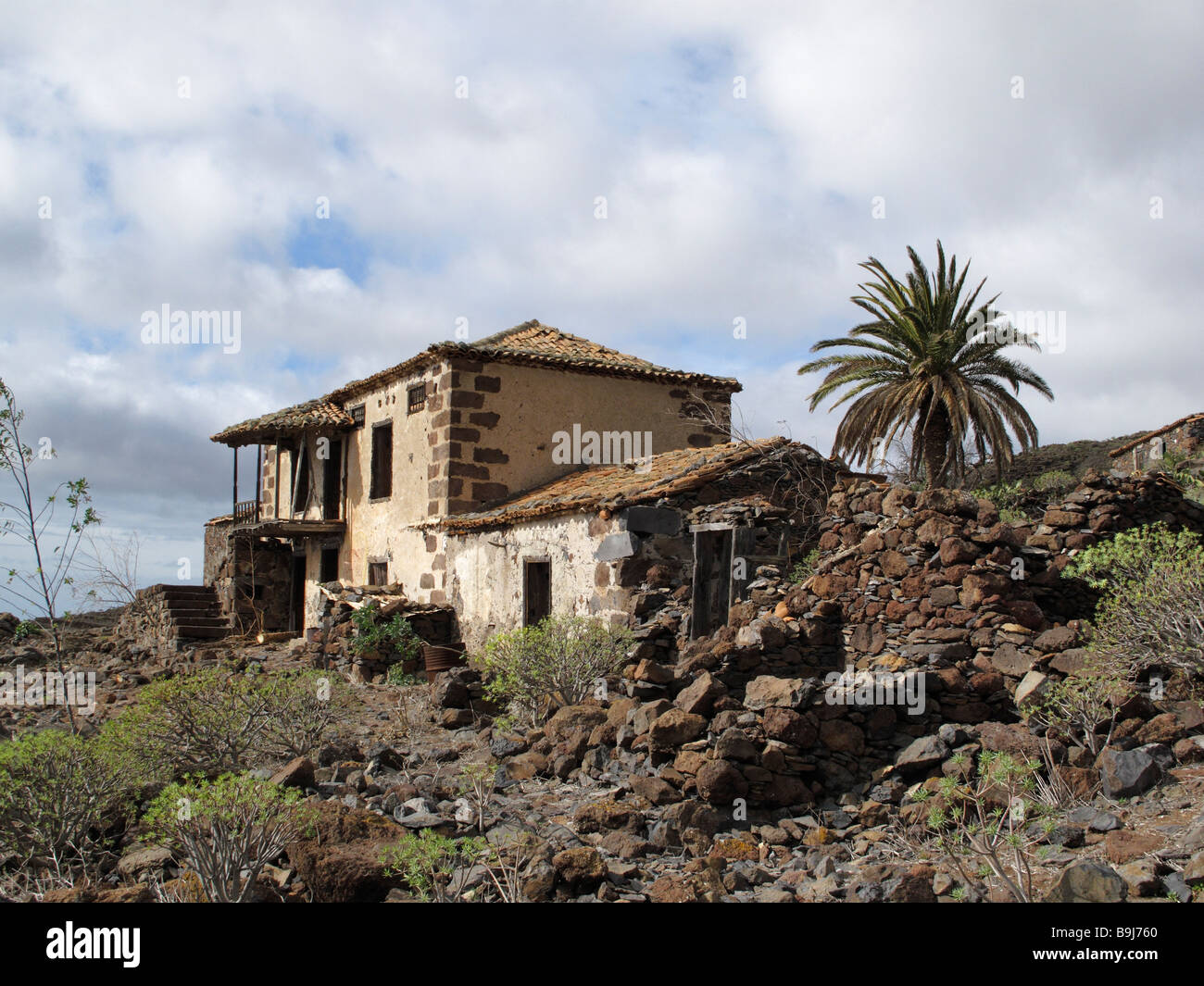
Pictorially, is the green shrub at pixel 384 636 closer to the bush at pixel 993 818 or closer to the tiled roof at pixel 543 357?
the tiled roof at pixel 543 357

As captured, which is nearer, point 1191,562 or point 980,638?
point 1191,562

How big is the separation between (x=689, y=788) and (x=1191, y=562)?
4381mm

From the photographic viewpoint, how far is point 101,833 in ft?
23.7

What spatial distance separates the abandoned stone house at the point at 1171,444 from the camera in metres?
20.4

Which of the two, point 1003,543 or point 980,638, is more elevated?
point 1003,543

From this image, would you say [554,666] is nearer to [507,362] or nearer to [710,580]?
[710,580]

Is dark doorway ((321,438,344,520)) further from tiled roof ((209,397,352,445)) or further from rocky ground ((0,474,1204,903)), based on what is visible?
rocky ground ((0,474,1204,903))

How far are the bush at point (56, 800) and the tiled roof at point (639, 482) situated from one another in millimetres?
6307

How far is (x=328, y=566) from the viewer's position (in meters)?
19.8

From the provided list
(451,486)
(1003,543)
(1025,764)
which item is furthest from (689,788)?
(451,486)

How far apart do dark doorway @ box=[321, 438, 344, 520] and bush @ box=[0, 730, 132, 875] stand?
1243cm

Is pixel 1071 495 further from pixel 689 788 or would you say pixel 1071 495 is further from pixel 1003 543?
pixel 689 788

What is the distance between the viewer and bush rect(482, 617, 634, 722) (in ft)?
33.3

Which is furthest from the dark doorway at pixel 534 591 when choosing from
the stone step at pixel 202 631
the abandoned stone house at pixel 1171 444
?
the abandoned stone house at pixel 1171 444
